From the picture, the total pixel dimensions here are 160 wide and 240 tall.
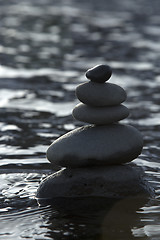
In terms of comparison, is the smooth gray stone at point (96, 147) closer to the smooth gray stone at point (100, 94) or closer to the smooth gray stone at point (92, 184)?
the smooth gray stone at point (92, 184)

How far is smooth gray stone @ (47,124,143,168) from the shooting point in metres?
5.86

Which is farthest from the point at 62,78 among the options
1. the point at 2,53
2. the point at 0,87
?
the point at 2,53

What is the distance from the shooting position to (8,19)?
75.8 feet

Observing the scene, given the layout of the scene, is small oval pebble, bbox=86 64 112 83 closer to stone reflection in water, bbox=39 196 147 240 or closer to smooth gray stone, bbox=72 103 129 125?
smooth gray stone, bbox=72 103 129 125

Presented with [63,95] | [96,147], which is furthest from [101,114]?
[63,95]

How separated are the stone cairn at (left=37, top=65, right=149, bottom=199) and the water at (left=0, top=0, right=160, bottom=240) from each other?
161 mm

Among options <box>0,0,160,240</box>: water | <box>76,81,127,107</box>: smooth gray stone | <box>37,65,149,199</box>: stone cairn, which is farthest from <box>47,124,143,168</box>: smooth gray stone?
<box>0,0,160,240</box>: water

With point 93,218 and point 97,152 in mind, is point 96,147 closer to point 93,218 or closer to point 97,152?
point 97,152

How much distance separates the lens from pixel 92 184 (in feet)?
19.2

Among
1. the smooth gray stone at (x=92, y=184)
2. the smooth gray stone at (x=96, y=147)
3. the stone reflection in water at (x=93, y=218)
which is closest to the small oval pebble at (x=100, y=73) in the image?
the smooth gray stone at (x=96, y=147)

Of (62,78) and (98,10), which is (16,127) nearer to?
(62,78)

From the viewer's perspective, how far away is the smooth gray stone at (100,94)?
593 centimetres

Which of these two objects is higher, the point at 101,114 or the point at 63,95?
the point at 63,95

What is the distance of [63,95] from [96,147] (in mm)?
5836
